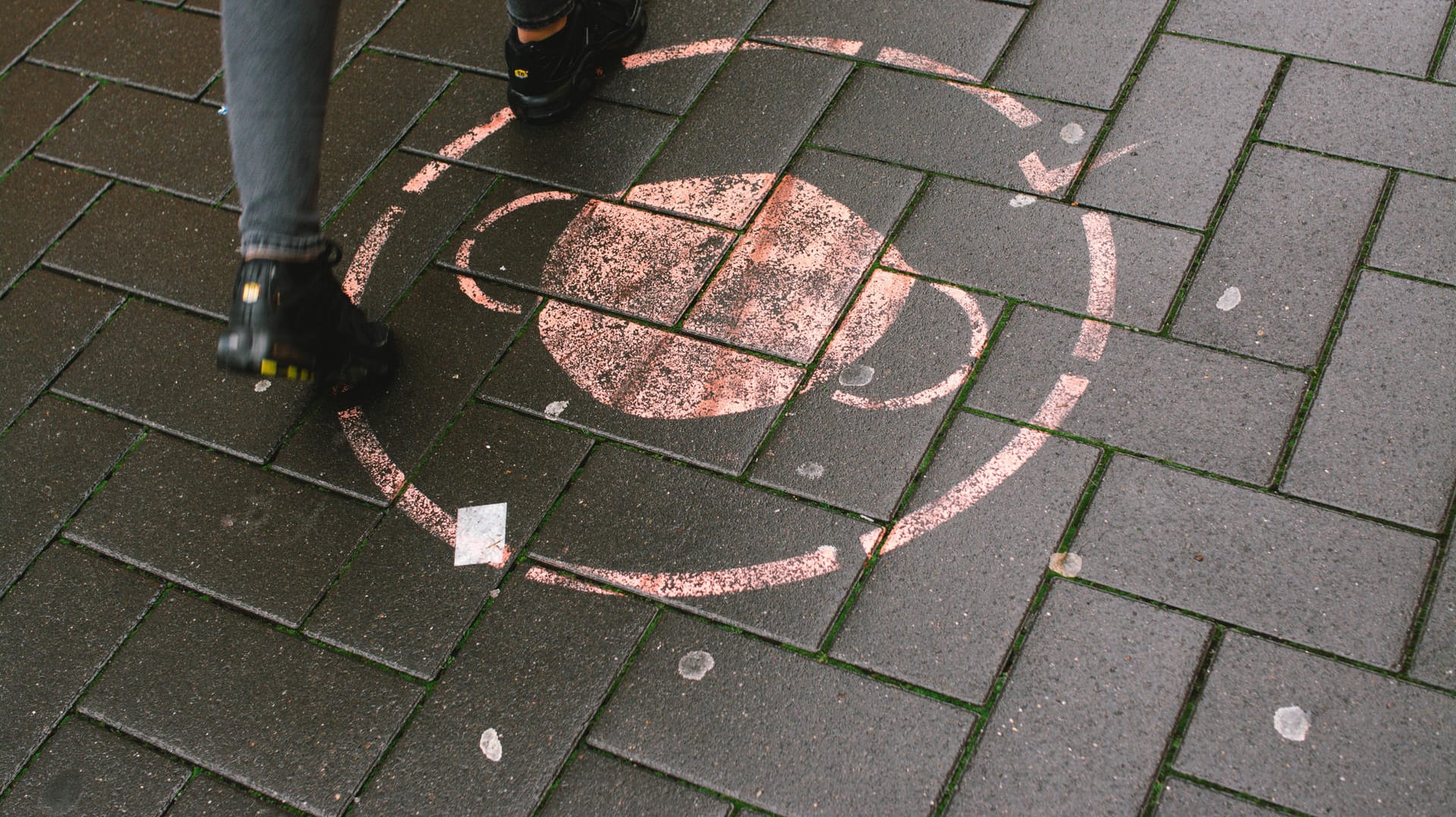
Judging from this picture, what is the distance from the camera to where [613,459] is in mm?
2416

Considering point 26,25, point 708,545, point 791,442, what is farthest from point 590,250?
point 26,25

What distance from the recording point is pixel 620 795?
6.50ft

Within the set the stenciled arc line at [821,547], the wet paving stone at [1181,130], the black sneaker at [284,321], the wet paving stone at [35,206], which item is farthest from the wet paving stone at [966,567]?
the wet paving stone at [35,206]

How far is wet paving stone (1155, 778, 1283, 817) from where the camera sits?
185cm

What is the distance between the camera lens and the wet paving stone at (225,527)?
234 cm

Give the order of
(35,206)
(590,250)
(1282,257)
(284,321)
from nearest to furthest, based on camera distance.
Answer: (284,321) < (1282,257) < (590,250) < (35,206)

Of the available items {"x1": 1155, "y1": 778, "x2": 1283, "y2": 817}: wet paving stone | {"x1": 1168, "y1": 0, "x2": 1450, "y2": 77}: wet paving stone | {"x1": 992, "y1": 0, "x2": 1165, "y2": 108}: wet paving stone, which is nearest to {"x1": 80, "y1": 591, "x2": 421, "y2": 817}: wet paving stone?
{"x1": 1155, "y1": 778, "x2": 1283, "y2": 817}: wet paving stone

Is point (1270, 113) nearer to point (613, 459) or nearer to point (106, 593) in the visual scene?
point (613, 459)

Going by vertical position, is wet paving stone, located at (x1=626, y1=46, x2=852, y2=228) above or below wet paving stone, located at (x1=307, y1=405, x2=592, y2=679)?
above

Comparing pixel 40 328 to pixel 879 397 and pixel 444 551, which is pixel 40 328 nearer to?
pixel 444 551

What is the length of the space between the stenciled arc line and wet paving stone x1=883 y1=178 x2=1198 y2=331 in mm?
17

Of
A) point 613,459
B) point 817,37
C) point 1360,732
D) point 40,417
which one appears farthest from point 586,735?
point 817,37

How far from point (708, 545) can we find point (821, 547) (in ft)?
0.73

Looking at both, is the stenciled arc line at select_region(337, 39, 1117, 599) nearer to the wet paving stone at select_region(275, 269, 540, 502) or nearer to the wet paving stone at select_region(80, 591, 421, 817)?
the wet paving stone at select_region(275, 269, 540, 502)
